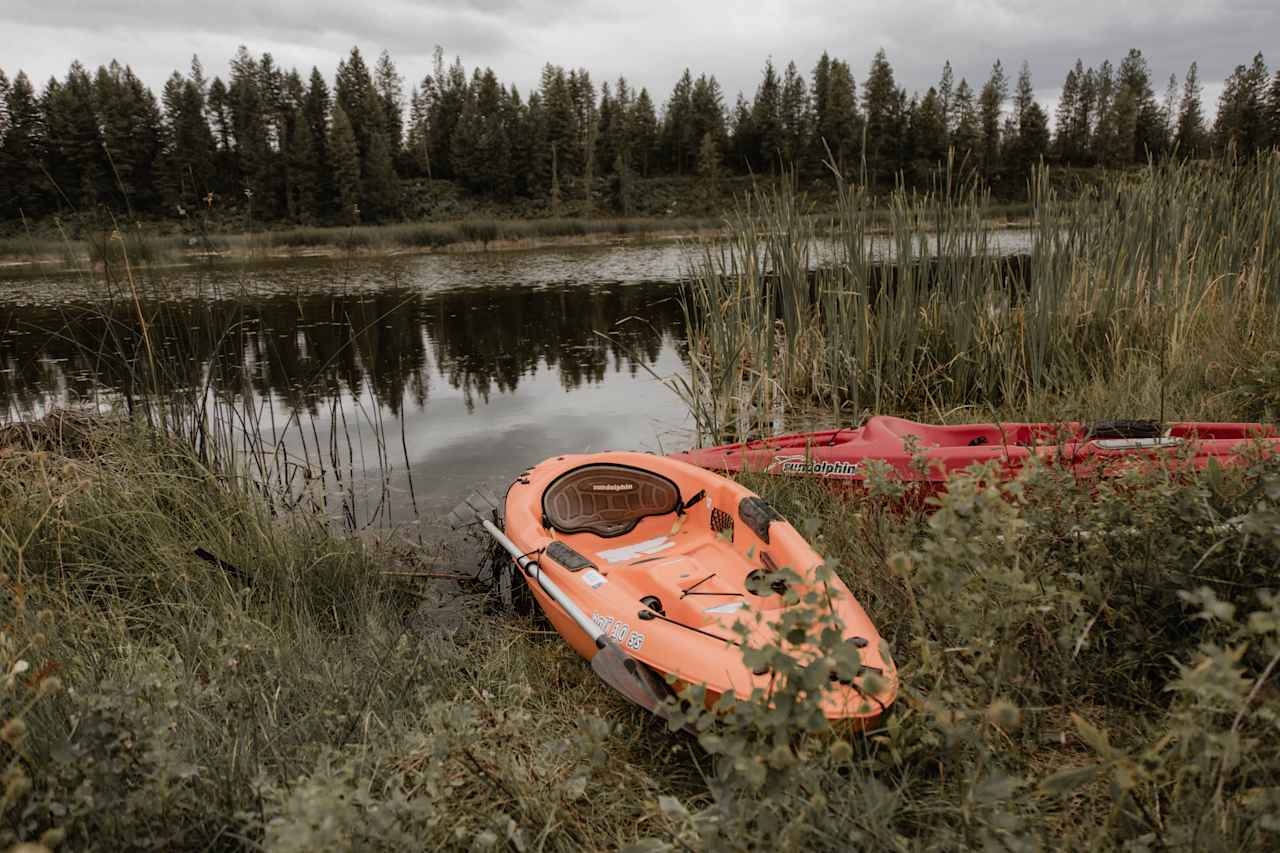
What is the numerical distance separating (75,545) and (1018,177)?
60.7 meters

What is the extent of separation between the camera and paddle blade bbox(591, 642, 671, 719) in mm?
2117

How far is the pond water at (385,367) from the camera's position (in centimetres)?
388

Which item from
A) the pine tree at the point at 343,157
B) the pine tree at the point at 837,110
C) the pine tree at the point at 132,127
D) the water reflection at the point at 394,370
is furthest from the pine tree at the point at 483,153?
the water reflection at the point at 394,370

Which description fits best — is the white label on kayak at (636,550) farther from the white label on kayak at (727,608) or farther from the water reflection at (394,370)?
the water reflection at (394,370)

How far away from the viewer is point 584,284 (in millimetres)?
16188

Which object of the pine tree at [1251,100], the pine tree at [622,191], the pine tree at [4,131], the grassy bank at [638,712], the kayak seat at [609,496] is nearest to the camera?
the grassy bank at [638,712]

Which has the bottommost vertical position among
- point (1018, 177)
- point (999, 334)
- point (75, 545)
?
point (75, 545)

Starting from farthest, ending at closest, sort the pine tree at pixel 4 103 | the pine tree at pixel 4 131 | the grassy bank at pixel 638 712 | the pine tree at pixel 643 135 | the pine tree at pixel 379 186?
the pine tree at pixel 643 135
the pine tree at pixel 379 186
the pine tree at pixel 4 103
the pine tree at pixel 4 131
the grassy bank at pixel 638 712

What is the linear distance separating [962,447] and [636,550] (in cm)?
148

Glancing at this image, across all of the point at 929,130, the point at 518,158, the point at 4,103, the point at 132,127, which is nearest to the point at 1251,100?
the point at 929,130

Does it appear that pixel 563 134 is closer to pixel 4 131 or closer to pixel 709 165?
pixel 709 165

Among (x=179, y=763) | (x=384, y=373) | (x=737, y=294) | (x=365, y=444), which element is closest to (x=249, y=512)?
(x=179, y=763)

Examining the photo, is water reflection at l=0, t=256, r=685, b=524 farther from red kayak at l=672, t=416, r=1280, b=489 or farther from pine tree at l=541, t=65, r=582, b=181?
pine tree at l=541, t=65, r=582, b=181

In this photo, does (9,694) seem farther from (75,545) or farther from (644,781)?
(75,545)
